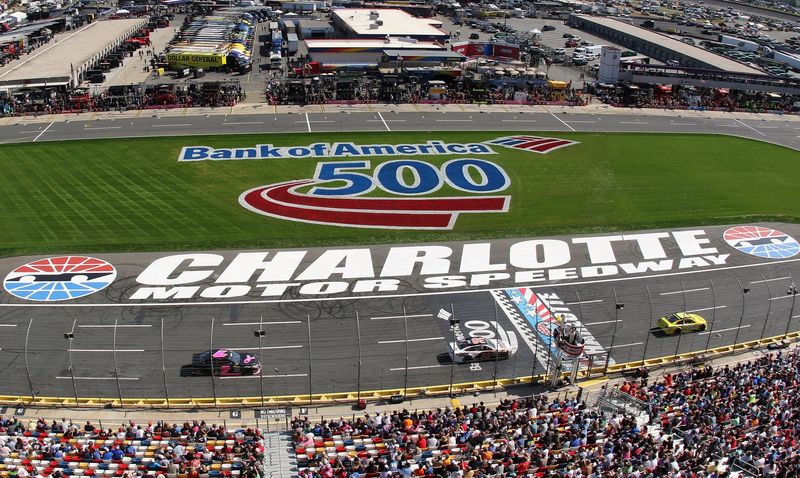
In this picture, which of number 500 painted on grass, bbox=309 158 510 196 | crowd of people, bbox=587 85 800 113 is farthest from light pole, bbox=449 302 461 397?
crowd of people, bbox=587 85 800 113

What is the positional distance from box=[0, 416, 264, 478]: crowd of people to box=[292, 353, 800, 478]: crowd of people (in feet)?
8.51

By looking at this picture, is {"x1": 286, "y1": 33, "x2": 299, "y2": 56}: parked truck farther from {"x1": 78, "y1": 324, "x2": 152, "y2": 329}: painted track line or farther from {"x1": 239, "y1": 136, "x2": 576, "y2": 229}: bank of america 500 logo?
{"x1": 78, "y1": 324, "x2": 152, "y2": 329}: painted track line

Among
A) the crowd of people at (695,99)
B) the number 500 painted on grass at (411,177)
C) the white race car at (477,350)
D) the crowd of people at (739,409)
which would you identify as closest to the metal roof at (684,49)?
the crowd of people at (695,99)

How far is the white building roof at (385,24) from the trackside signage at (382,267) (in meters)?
80.3

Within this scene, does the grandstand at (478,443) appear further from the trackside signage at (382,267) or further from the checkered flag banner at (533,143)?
the checkered flag banner at (533,143)

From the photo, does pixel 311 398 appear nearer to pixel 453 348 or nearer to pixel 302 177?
pixel 453 348

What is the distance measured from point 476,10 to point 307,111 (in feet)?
361

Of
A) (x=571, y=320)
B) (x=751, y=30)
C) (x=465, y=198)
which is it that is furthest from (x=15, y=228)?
(x=751, y=30)

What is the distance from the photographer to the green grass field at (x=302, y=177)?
172 ft

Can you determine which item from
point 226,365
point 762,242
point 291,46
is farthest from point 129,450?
point 291,46

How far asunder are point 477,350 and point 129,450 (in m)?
18.7

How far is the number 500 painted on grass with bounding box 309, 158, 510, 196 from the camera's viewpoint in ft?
204

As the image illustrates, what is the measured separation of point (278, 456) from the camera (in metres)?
28.3

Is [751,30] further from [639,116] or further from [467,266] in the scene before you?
[467,266]
